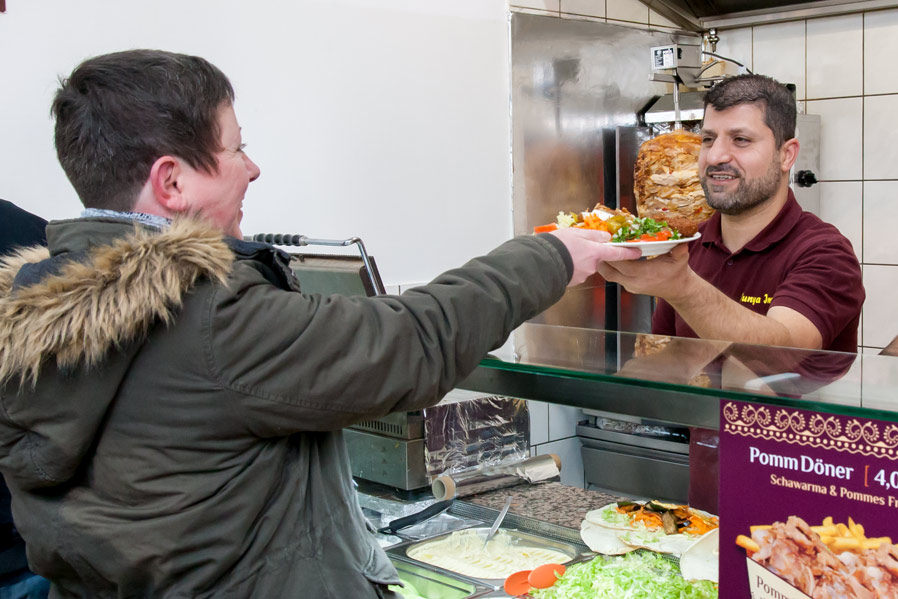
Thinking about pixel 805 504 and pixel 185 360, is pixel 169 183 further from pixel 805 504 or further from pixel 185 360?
pixel 805 504

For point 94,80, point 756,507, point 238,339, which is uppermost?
point 94,80

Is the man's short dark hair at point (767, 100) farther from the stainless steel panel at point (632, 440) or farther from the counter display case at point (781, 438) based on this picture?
the stainless steel panel at point (632, 440)

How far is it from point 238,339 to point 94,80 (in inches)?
16.9

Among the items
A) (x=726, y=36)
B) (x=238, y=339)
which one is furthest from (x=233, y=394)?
(x=726, y=36)

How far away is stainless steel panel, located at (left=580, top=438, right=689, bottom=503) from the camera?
12.0 feet

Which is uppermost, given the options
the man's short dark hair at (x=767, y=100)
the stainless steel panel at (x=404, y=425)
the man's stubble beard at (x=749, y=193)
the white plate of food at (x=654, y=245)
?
the man's short dark hair at (x=767, y=100)

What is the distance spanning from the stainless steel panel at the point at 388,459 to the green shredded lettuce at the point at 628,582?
59cm

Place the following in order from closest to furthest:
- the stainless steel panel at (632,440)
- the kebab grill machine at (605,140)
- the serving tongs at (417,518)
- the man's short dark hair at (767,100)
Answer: the serving tongs at (417,518) < the man's short dark hair at (767,100) < the stainless steel panel at (632,440) < the kebab grill machine at (605,140)

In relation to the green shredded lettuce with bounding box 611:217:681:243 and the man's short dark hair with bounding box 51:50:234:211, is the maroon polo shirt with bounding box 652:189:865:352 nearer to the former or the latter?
the green shredded lettuce with bounding box 611:217:681:243

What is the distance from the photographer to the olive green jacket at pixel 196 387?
111 centimetres

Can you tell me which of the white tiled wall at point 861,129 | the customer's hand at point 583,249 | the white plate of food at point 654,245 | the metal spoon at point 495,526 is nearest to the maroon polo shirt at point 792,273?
the white plate of food at point 654,245

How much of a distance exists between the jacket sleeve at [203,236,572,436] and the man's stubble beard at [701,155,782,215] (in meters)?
1.57

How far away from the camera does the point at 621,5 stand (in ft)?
14.4

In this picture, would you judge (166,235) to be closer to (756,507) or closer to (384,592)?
(384,592)
